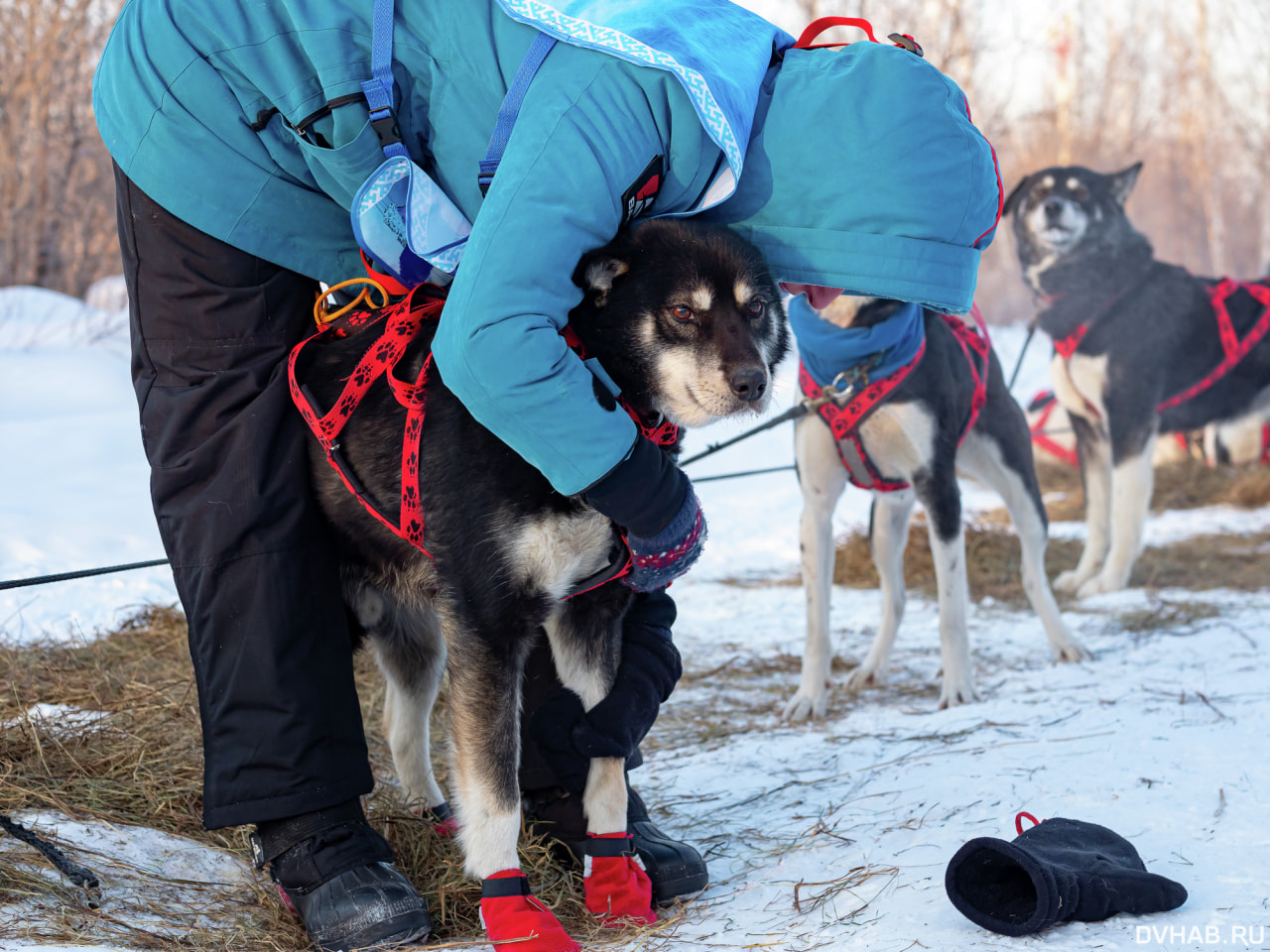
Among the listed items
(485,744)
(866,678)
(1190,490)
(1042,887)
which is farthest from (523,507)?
(1190,490)

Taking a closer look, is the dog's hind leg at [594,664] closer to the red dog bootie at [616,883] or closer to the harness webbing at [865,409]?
the red dog bootie at [616,883]

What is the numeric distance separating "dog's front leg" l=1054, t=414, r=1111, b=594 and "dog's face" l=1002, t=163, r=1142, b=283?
0.94m

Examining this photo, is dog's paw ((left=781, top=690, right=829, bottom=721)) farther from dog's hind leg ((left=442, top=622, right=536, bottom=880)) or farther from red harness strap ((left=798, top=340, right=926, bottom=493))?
dog's hind leg ((left=442, top=622, right=536, bottom=880))

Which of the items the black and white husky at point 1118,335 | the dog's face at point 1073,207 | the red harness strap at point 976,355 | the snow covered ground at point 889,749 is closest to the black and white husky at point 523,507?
the snow covered ground at point 889,749

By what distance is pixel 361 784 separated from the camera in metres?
1.86

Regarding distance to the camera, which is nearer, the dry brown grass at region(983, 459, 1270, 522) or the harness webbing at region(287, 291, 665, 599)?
the harness webbing at region(287, 291, 665, 599)

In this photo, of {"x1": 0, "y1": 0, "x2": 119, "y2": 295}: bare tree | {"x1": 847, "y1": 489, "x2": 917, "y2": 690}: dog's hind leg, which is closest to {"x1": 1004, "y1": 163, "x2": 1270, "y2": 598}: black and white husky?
{"x1": 847, "y1": 489, "x2": 917, "y2": 690}: dog's hind leg

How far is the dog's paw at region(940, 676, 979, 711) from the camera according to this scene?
3293 mm

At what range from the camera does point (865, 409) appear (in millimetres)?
3309

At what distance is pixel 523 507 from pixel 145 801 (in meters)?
1.10

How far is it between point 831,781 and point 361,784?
1.19 m

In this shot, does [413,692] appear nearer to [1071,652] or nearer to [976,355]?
[976,355]

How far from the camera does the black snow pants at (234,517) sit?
179cm

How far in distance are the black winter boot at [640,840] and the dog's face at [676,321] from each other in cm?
80
